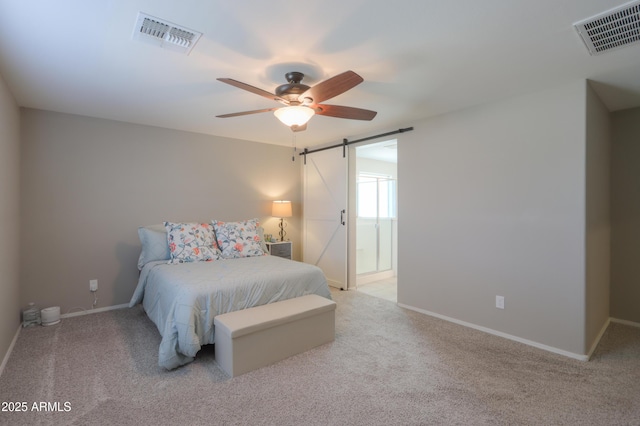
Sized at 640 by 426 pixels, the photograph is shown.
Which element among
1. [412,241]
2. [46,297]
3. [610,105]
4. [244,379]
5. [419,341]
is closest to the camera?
[244,379]

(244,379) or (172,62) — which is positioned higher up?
(172,62)

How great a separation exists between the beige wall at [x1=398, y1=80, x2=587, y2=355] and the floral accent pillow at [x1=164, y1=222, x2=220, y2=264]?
7.59 ft

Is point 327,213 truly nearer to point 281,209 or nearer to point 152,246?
point 281,209

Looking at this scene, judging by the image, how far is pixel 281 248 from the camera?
5.01 m

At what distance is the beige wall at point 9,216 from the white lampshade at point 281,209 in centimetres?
297

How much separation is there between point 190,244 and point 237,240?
1.82 ft

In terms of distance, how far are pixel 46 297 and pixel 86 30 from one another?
2.96 m

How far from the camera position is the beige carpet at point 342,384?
1905 millimetres

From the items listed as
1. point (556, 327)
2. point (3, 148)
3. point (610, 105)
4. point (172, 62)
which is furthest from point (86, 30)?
point (610, 105)

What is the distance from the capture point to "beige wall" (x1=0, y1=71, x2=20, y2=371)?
2527 mm

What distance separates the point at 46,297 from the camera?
347cm

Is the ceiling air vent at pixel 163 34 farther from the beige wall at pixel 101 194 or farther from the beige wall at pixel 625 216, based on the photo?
the beige wall at pixel 625 216

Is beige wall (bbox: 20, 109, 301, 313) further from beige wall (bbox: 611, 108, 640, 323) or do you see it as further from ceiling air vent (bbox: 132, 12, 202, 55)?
beige wall (bbox: 611, 108, 640, 323)

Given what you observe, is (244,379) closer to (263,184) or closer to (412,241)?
(412,241)
